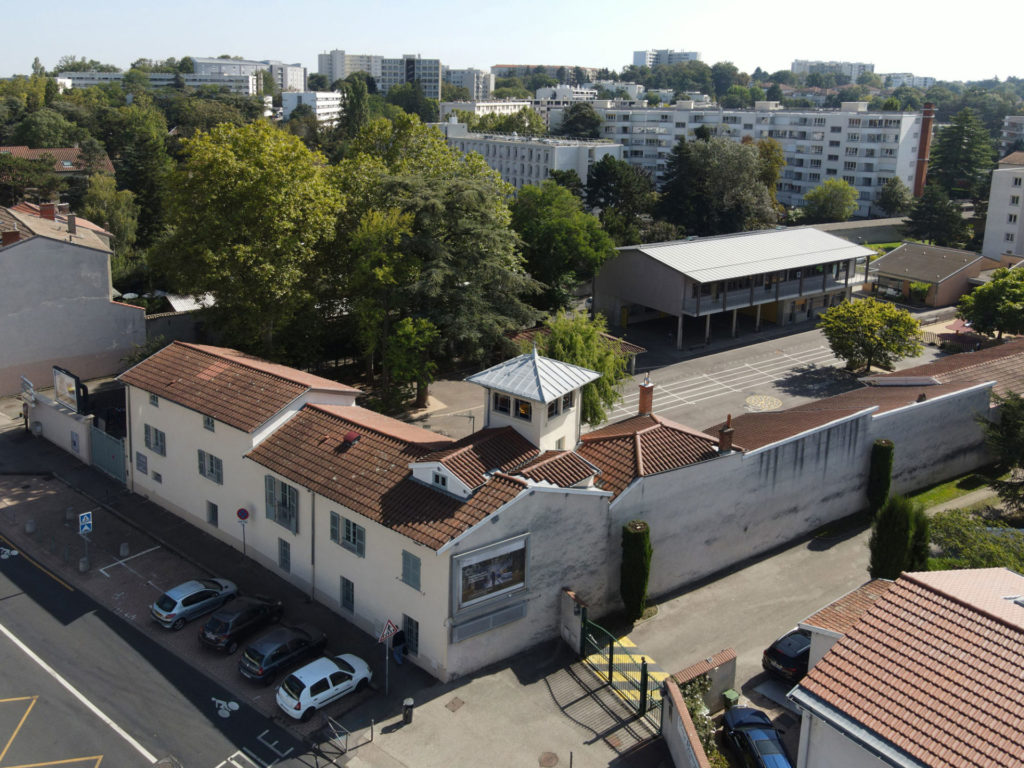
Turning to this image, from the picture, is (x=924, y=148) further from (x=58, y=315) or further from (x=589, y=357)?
(x=58, y=315)

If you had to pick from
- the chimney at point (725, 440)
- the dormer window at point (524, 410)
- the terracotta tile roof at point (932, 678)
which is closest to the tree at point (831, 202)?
the chimney at point (725, 440)

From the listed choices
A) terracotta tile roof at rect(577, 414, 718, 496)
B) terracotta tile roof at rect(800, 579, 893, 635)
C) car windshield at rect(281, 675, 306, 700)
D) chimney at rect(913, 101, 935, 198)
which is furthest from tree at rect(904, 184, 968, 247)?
car windshield at rect(281, 675, 306, 700)

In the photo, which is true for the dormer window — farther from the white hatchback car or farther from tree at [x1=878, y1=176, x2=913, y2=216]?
tree at [x1=878, y1=176, x2=913, y2=216]

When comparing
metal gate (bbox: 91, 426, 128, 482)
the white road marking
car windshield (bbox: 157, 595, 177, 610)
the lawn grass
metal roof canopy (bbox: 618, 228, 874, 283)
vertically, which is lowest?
the white road marking

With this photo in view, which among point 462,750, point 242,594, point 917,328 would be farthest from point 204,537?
point 917,328

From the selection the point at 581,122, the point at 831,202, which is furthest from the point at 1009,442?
the point at 581,122

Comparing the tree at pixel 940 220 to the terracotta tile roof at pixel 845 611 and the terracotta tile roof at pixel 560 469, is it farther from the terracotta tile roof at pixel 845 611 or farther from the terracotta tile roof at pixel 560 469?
the terracotta tile roof at pixel 560 469

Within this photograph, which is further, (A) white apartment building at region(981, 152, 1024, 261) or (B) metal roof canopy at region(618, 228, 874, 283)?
(A) white apartment building at region(981, 152, 1024, 261)
